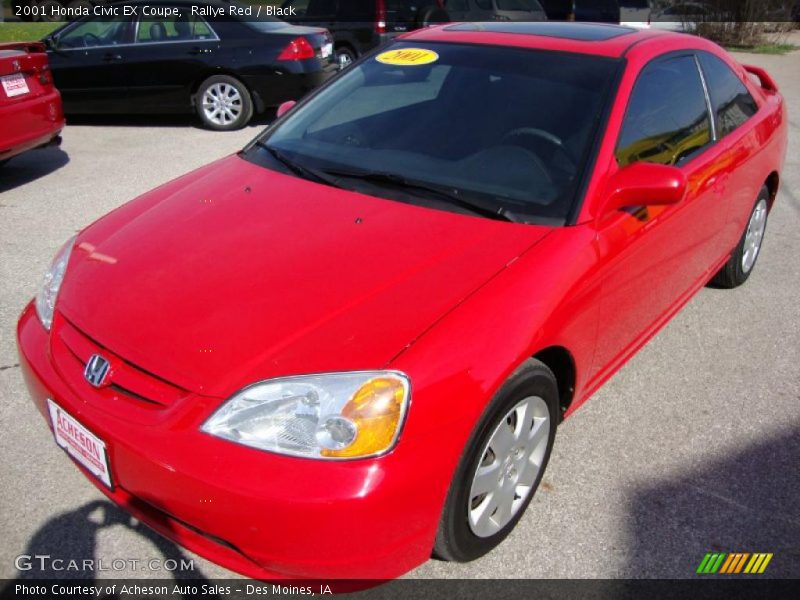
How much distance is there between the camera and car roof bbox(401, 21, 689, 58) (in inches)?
125

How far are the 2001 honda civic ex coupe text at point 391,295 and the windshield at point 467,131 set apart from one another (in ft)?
0.04

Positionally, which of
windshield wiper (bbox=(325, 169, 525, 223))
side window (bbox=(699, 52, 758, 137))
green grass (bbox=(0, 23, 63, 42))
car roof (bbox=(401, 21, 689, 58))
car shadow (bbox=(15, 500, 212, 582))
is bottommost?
car shadow (bbox=(15, 500, 212, 582))

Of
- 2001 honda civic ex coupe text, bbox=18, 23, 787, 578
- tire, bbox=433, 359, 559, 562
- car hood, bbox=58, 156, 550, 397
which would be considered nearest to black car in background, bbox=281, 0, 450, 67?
2001 honda civic ex coupe text, bbox=18, 23, 787, 578

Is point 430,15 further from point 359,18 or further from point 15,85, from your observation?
point 15,85

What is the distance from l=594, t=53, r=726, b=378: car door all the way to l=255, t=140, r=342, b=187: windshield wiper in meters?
1.09

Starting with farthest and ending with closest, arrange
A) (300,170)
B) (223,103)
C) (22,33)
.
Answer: (22,33) < (223,103) < (300,170)

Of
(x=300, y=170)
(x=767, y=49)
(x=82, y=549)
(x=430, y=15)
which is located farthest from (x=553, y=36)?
(x=767, y=49)

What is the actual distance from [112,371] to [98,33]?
7845 millimetres

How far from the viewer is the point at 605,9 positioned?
15.6 m

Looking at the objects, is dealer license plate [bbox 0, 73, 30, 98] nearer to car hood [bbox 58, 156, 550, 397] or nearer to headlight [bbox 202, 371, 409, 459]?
car hood [bbox 58, 156, 550, 397]

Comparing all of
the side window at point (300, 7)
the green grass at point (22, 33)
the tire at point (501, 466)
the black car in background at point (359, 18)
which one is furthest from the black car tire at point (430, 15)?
the tire at point (501, 466)

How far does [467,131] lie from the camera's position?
3008mm

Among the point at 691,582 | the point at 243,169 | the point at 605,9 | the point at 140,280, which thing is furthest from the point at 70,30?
the point at 605,9

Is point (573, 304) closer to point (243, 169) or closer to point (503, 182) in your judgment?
point (503, 182)
